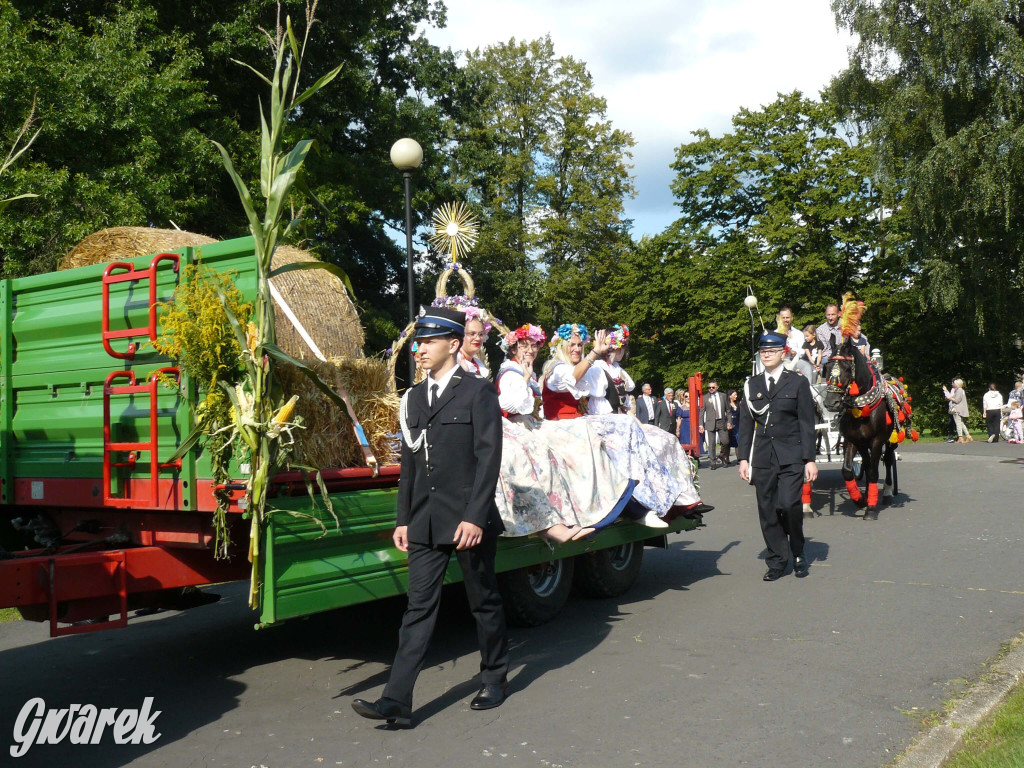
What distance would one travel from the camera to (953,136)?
2920 cm

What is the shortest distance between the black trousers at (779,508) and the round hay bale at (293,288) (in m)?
3.78

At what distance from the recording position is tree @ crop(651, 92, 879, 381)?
39094 millimetres

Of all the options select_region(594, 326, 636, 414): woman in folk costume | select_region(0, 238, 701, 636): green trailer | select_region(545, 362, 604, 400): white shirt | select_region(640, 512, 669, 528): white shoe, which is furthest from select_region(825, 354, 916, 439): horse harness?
select_region(0, 238, 701, 636): green trailer

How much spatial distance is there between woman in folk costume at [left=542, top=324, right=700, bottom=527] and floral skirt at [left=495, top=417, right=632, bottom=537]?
180mm

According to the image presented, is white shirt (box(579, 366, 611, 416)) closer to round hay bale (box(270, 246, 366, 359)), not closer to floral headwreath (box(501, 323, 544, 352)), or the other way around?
floral headwreath (box(501, 323, 544, 352))

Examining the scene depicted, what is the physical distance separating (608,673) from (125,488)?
295cm

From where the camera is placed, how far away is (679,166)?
4397cm

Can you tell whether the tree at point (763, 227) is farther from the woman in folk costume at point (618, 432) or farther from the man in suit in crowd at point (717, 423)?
the woman in folk costume at point (618, 432)

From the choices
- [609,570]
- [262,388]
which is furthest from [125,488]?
[609,570]

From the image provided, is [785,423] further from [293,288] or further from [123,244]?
[123,244]

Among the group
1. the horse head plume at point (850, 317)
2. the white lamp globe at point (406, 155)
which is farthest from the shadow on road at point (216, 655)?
the horse head plume at point (850, 317)

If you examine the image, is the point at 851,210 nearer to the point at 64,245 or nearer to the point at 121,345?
the point at 64,245

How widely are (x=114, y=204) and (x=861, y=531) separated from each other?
10.1m

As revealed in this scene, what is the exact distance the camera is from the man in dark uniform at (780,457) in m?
8.43
